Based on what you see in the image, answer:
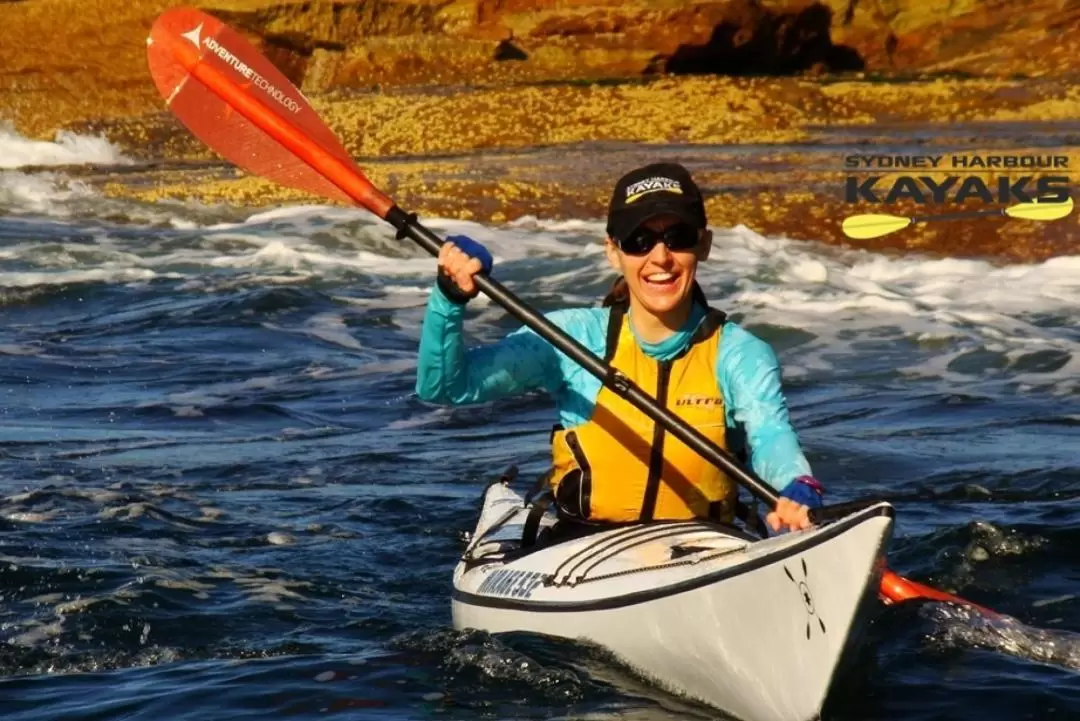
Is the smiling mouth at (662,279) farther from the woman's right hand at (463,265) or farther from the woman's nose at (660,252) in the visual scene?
the woman's right hand at (463,265)

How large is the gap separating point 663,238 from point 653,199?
0.34ft

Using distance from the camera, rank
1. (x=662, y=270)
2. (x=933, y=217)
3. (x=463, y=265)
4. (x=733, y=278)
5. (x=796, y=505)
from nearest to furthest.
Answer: (x=796, y=505) < (x=463, y=265) < (x=662, y=270) < (x=733, y=278) < (x=933, y=217)

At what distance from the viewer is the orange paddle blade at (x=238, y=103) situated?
5.80 metres

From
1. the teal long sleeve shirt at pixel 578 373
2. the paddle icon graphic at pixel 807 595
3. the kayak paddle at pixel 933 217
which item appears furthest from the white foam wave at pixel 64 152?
the paddle icon graphic at pixel 807 595

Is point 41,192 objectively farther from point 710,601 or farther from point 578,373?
point 710,601

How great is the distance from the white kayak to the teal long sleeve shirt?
27 centimetres

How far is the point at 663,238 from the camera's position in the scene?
4.55 metres

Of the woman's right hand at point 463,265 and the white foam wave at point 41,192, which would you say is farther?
the white foam wave at point 41,192

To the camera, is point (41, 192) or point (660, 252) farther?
point (41, 192)

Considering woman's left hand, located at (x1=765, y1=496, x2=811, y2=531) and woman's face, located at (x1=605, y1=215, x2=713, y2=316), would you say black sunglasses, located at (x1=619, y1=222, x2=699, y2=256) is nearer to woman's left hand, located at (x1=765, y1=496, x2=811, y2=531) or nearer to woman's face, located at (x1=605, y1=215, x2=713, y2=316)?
woman's face, located at (x1=605, y1=215, x2=713, y2=316)

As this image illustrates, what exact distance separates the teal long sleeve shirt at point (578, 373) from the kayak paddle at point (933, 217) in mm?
6066

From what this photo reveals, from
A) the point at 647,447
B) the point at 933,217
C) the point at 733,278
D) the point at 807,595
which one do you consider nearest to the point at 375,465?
the point at 647,447

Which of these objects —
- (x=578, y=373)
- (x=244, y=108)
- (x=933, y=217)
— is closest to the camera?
(x=578, y=373)

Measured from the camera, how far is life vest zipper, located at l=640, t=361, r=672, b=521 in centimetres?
480
